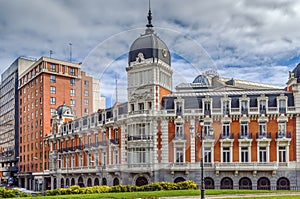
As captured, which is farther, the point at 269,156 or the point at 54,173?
the point at 54,173

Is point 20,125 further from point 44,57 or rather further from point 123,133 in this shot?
point 123,133

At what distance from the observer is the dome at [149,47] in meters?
27.9

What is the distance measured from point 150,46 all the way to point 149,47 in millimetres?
141

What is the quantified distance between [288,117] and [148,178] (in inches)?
721

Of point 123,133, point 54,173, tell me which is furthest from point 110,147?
point 54,173

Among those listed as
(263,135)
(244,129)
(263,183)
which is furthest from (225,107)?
(263,183)

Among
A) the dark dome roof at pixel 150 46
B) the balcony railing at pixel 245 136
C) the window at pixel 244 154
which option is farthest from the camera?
the window at pixel 244 154

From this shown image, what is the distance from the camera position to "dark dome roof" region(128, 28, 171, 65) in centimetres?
2794

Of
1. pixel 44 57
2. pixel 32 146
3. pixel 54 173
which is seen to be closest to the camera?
pixel 54 173

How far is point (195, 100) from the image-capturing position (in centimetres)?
5172

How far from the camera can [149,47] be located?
2934 cm

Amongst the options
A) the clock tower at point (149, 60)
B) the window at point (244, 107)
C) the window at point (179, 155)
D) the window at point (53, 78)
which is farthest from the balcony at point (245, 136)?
the window at point (53, 78)

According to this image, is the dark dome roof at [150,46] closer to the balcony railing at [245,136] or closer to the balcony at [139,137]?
the balcony at [139,137]

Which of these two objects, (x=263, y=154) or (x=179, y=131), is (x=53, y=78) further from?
(x=263, y=154)
